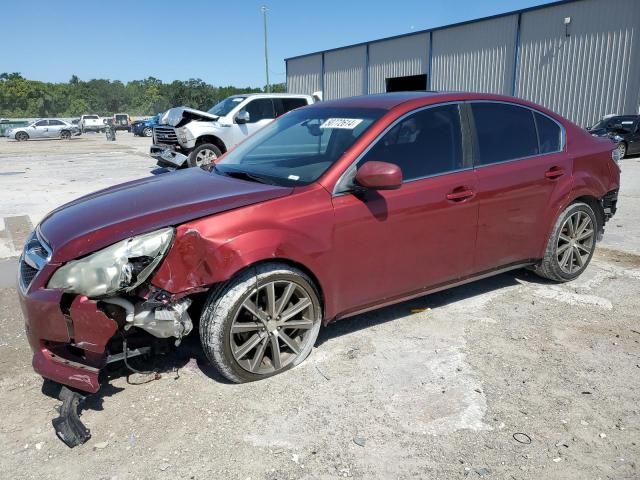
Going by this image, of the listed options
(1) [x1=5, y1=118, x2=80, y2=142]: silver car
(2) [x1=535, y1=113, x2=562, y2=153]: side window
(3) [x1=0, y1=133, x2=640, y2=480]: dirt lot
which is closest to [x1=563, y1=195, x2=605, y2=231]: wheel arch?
(2) [x1=535, y1=113, x2=562, y2=153]: side window

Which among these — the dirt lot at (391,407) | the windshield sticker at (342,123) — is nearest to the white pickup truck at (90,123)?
the dirt lot at (391,407)

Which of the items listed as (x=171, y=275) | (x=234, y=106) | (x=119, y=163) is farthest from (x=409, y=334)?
(x=119, y=163)

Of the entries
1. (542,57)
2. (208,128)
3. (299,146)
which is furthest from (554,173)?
(542,57)

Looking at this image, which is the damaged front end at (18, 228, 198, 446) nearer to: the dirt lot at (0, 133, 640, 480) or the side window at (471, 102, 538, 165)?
the dirt lot at (0, 133, 640, 480)

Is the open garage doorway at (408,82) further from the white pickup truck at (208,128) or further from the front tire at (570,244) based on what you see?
the front tire at (570,244)

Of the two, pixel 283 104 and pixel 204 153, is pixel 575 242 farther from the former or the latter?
pixel 283 104

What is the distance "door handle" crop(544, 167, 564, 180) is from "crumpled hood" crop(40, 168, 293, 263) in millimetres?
2346

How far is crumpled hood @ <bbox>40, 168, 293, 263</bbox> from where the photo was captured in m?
2.83

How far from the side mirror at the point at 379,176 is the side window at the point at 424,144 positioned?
20 centimetres

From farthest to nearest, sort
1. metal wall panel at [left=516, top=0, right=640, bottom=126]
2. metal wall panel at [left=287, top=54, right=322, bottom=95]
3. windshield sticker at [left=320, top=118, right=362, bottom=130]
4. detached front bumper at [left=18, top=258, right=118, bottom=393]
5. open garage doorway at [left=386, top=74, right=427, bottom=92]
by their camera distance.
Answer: metal wall panel at [left=287, top=54, right=322, bottom=95] → open garage doorway at [left=386, top=74, right=427, bottom=92] → metal wall panel at [left=516, top=0, right=640, bottom=126] → windshield sticker at [left=320, top=118, right=362, bottom=130] → detached front bumper at [left=18, top=258, right=118, bottom=393]

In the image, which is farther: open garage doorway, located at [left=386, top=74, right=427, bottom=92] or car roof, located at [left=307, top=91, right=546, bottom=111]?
open garage doorway, located at [left=386, top=74, right=427, bottom=92]

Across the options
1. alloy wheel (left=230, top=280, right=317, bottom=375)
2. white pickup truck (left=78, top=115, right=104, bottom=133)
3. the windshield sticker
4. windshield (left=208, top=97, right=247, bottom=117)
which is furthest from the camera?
white pickup truck (left=78, top=115, right=104, bottom=133)

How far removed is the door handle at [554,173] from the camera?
4.32 metres

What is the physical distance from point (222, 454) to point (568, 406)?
1.92 m
